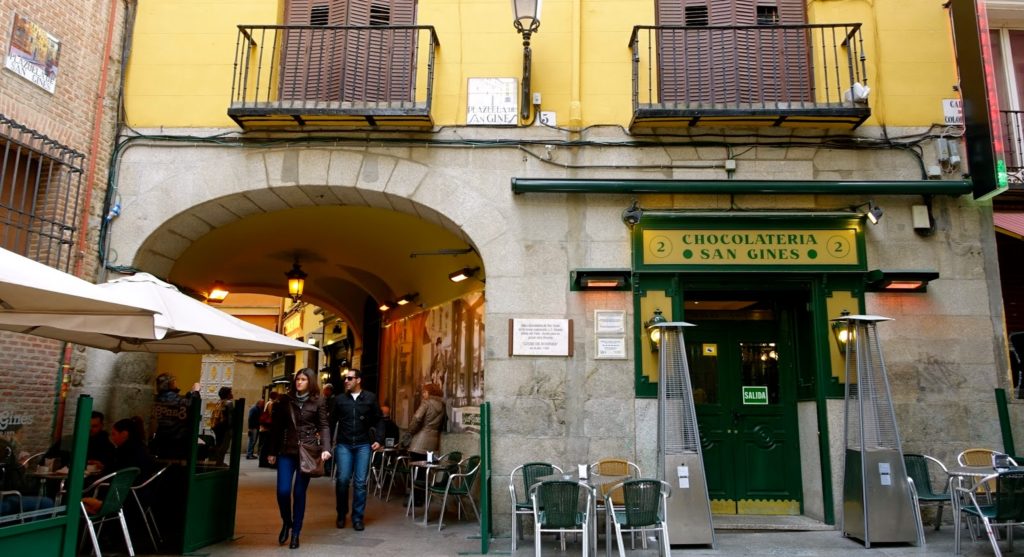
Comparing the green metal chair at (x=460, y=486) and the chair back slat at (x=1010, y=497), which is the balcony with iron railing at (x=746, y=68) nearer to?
the chair back slat at (x=1010, y=497)

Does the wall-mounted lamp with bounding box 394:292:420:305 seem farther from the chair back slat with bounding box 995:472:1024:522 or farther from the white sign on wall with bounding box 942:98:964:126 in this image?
the chair back slat with bounding box 995:472:1024:522

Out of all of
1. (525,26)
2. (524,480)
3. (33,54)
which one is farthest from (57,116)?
(524,480)

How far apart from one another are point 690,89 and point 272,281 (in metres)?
9.29

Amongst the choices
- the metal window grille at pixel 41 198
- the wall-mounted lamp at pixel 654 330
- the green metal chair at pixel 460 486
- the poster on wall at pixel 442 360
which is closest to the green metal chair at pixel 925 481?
the wall-mounted lamp at pixel 654 330

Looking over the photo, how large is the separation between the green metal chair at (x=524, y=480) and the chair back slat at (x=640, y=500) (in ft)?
4.37

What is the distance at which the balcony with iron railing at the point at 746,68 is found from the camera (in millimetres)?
8062

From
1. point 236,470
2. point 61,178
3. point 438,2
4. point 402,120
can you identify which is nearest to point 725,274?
point 402,120

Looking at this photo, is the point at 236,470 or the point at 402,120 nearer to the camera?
the point at 236,470

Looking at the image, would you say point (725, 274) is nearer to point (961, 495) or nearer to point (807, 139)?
point (807, 139)

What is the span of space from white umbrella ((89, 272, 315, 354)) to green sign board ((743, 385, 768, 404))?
504 cm

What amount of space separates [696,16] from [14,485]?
832 cm

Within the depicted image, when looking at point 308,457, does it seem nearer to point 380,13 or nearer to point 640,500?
point 640,500

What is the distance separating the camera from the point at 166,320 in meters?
5.47

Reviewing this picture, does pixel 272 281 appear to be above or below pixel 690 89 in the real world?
below
